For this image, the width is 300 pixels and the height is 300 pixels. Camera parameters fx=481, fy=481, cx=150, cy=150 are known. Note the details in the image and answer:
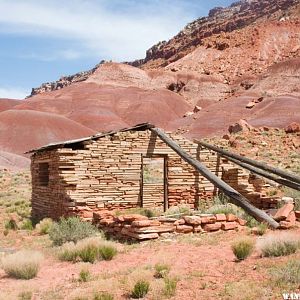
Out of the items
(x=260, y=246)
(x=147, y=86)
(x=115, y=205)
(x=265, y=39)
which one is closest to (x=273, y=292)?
(x=260, y=246)

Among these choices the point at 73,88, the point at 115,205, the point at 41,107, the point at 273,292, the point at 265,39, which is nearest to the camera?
the point at 273,292

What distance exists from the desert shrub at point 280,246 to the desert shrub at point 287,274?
3.00ft

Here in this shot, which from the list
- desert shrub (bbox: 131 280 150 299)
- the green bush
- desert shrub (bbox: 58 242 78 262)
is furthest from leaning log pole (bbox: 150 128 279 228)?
desert shrub (bbox: 131 280 150 299)

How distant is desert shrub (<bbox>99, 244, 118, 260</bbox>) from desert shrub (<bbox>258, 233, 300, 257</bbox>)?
308cm

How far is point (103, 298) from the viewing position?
6586mm

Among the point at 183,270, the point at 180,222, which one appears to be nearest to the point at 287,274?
the point at 183,270

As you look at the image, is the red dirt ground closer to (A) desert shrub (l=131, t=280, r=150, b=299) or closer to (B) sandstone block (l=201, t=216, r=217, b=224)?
(A) desert shrub (l=131, t=280, r=150, b=299)

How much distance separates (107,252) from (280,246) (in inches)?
138

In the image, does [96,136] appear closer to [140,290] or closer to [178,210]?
[178,210]

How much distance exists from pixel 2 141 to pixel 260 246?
203ft

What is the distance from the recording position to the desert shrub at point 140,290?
6.88 meters

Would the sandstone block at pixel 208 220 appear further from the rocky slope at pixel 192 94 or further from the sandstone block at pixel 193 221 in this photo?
the rocky slope at pixel 192 94

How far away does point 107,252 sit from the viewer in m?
9.83

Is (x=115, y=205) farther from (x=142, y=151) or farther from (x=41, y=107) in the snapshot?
(x=41, y=107)
